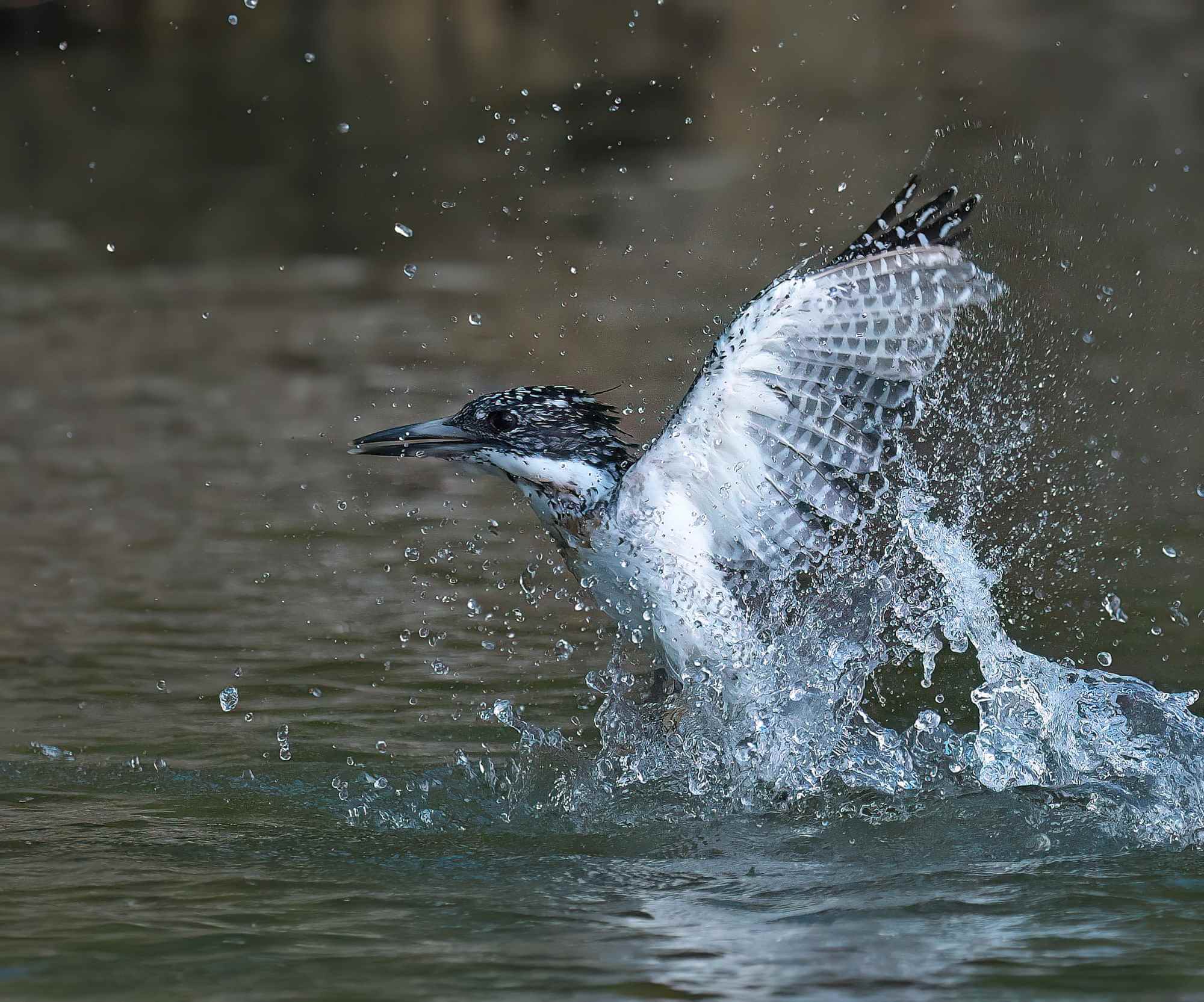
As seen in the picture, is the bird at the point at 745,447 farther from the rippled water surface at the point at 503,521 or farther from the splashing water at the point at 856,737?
the rippled water surface at the point at 503,521

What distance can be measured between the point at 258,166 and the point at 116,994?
15.3m

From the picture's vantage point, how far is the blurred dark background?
636 cm

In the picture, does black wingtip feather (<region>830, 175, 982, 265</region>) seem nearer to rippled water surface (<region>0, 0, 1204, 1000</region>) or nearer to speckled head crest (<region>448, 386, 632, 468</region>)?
rippled water surface (<region>0, 0, 1204, 1000</region>)

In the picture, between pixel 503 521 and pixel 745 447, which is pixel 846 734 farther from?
pixel 503 521

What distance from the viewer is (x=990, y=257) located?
9.12m

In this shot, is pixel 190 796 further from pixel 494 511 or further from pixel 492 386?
pixel 492 386

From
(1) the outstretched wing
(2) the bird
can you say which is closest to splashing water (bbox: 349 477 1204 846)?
(2) the bird

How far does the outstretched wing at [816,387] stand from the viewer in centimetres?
461

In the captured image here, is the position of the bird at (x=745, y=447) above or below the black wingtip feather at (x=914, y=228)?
below

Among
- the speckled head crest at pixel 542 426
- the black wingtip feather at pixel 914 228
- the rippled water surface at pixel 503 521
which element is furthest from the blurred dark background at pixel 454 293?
the black wingtip feather at pixel 914 228

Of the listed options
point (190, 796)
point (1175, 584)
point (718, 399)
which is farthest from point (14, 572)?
point (1175, 584)

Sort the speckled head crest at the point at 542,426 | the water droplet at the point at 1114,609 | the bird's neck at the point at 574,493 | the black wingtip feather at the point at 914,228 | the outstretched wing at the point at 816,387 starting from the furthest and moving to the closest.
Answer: the water droplet at the point at 1114,609 < the speckled head crest at the point at 542,426 < the bird's neck at the point at 574,493 < the black wingtip feather at the point at 914,228 < the outstretched wing at the point at 816,387

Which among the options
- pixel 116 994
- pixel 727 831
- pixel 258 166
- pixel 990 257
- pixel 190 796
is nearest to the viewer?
pixel 116 994

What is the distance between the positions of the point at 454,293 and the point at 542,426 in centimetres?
730
